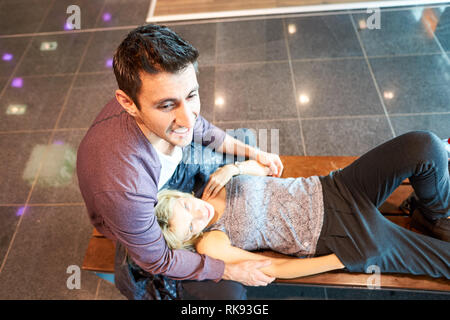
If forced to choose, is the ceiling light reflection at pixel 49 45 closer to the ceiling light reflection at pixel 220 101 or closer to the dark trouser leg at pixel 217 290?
the ceiling light reflection at pixel 220 101

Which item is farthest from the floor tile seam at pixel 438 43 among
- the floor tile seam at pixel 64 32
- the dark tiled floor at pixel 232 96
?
the floor tile seam at pixel 64 32

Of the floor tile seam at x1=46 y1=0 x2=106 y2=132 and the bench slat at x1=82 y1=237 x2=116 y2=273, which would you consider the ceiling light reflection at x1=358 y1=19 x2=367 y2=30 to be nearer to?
the floor tile seam at x1=46 y1=0 x2=106 y2=132

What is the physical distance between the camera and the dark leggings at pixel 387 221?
1437mm

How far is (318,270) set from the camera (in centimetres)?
149

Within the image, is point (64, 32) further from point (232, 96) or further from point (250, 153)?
point (250, 153)

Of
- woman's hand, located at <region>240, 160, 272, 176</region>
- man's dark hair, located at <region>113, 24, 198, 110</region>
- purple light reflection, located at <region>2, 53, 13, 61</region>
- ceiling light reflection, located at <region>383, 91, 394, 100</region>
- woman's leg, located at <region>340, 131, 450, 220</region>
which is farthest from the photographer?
purple light reflection, located at <region>2, 53, 13, 61</region>

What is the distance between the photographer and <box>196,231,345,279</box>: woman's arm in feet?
4.87

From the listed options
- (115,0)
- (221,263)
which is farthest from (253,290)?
(115,0)

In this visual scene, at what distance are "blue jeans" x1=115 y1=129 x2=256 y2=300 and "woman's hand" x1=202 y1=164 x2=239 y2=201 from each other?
0.18 ft

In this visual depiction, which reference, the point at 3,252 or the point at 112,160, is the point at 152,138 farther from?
the point at 3,252

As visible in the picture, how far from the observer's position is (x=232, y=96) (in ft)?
9.61

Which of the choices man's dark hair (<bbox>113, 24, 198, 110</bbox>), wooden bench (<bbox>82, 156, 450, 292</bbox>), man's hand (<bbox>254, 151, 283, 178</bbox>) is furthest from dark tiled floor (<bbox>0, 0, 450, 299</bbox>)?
man's dark hair (<bbox>113, 24, 198, 110</bbox>)

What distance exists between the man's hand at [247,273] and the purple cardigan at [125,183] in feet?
0.87

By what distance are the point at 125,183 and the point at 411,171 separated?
1.30m
